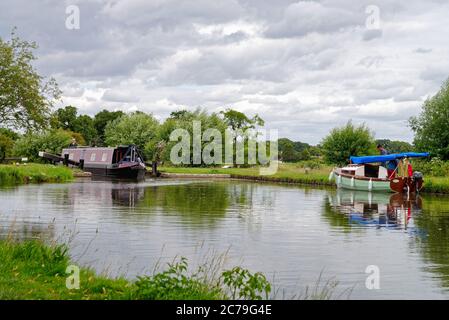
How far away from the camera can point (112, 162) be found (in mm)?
58906

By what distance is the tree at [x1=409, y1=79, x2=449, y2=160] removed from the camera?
2069 inches

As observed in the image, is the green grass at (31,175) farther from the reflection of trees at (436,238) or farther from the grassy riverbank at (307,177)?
the reflection of trees at (436,238)

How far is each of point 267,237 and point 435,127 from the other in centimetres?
3943

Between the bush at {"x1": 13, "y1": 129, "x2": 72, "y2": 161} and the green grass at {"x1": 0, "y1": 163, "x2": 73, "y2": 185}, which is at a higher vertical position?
the bush at {"x1": 13, "y1": 129, "x2": 72, "y2": 161}

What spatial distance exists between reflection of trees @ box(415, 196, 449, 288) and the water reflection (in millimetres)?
521

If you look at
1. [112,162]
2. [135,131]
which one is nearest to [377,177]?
[112,162]

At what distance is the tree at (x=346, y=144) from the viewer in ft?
193

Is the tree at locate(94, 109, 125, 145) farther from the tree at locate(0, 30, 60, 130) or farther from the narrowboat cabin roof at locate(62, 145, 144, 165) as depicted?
the tree at locate(0, 30, 60, 130)

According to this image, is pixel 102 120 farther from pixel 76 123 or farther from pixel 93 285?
pixel 93 285

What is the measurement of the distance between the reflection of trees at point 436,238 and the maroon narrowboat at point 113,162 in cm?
3160

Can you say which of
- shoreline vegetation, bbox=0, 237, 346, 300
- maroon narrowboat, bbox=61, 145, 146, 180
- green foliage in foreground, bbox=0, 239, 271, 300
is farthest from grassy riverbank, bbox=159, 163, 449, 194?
green foliage in foreground, bbox=0, 239, 271, 300

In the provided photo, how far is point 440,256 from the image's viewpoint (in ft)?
48.9
